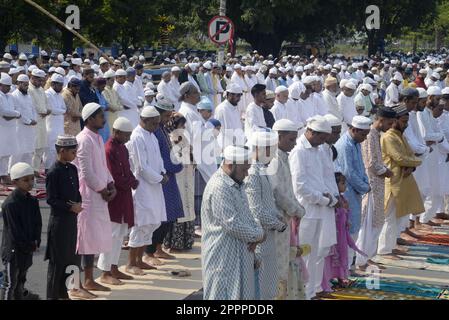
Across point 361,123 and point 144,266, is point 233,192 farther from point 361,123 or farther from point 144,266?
point 144,266

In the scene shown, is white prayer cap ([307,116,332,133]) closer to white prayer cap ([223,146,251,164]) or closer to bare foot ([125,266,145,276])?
white prayer cap ([223,146,251,164])

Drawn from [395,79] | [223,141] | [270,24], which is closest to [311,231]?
[223,141]

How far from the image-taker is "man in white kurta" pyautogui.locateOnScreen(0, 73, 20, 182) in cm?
1376

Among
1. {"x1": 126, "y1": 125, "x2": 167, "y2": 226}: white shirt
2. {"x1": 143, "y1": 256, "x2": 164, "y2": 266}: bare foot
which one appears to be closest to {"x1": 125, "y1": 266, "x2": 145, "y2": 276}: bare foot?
{"x1": 143, "y1": 256, "x2": 164, "y2": 266}: bare foot

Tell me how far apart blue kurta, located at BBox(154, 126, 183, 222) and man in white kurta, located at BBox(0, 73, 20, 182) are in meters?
4.54

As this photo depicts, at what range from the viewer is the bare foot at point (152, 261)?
32.4 feet

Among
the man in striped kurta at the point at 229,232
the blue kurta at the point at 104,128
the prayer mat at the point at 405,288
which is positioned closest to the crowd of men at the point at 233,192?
the man in striped kurta at the point at 229,232

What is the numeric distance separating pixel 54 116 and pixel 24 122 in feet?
2.19

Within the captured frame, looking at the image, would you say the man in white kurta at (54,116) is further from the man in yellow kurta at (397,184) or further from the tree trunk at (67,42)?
the tree trunk at (67,42)

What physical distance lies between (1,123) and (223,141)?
12.6 feet

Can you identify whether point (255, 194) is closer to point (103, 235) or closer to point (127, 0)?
point (103, 235)

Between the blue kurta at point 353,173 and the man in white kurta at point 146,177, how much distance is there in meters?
1.81

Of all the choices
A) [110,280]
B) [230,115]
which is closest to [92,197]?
[110,280]

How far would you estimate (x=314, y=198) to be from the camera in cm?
848
